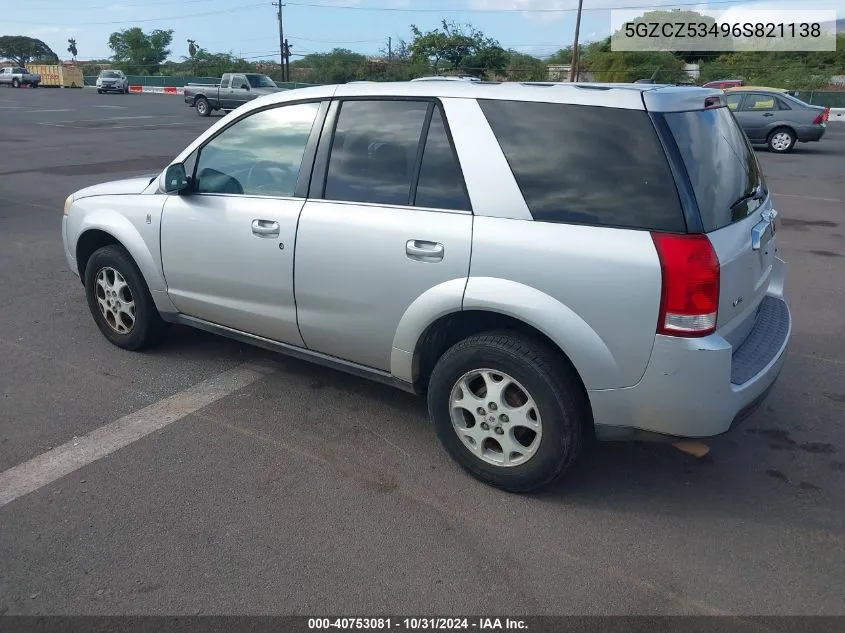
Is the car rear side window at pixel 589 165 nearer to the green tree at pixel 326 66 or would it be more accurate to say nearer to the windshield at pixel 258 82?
the windshield at pixel 258 82

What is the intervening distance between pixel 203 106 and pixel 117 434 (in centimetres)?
3024

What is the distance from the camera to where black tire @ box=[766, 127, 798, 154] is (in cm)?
1930

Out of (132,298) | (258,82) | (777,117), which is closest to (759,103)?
(777,117)

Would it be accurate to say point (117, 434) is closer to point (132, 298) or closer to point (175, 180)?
point (132, 298)

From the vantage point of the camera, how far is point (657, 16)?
193 ft

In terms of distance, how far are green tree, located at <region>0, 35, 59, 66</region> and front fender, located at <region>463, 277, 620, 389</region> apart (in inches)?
5144

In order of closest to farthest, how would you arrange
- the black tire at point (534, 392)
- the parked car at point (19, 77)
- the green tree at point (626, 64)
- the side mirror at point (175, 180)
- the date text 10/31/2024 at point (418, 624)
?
1. the date text 10/31/2024 at point (418, 624)
2. the black tire at point (534, 392)
3. the side mirror at point (175, 180)
4. the green tree at point (626, 64)
5. the parked car at point (19, 77)

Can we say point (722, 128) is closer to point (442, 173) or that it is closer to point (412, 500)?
A: point (442, 173)

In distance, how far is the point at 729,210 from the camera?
324 centimetres

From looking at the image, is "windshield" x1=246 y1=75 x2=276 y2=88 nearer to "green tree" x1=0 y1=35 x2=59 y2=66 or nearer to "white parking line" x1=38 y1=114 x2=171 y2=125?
"white parking line" x1=38 y1=114 x2=171 y2=125

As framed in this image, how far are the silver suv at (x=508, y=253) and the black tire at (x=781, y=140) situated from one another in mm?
17570

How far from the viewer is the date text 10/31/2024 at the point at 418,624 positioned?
2650mm

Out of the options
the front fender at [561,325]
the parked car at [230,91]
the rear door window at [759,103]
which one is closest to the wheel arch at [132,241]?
the front fender at [561,325]

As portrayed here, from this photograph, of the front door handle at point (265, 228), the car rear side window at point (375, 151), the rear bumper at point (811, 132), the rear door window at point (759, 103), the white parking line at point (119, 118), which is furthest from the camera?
the white parking line at point (119, 118)
